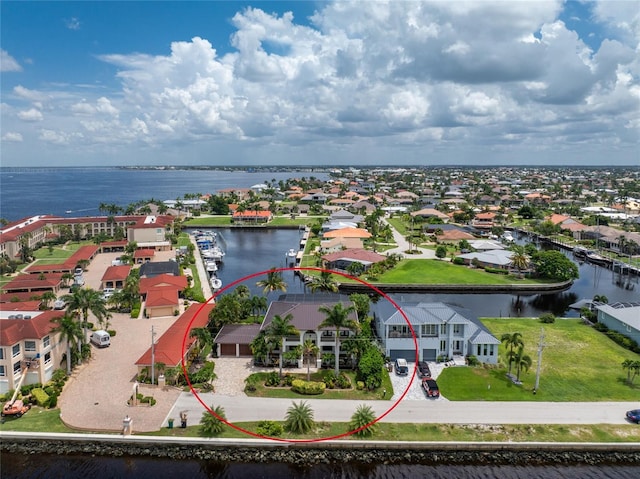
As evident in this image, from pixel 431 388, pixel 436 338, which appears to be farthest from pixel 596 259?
pixel 431 388

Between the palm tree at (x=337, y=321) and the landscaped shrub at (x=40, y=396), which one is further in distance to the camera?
the palm tree at (x=337, y=321)

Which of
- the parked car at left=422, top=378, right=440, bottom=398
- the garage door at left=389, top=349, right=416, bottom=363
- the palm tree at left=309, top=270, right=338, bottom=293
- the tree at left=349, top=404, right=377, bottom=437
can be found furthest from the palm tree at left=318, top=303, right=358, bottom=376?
the palm tree at left=309, top=270, right=338, bottom=293

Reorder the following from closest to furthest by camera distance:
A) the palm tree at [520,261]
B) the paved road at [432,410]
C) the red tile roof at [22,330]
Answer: the paved road at [432,410]
the red tile roof at [22,330]
the palm tree at [520,261]

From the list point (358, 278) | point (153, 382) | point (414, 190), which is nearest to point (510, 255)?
point (358, 278)

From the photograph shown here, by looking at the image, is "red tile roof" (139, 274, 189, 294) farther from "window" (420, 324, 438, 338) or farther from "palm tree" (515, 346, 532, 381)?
"palm tree" (515, 346, 532, 381)

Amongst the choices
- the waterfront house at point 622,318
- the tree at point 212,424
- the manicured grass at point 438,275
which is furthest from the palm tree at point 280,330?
the manicured grass at point 438,275

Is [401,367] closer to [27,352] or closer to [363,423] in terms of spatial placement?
[363,423]

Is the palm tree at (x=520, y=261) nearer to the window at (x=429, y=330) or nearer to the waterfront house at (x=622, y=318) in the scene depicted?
the waterfront house at (x=622, y=318)

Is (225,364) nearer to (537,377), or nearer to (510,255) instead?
(537,377)
